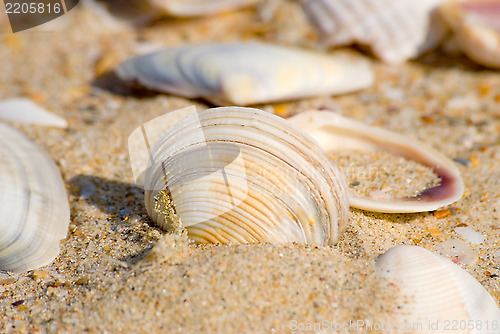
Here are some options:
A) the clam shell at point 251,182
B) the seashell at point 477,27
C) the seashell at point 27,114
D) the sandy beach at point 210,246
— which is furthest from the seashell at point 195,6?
the clam shell at point 251,182

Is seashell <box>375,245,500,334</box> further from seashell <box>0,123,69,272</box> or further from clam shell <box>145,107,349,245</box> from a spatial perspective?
seashell <box>0,123,69,272</box>

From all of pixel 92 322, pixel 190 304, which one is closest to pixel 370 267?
pixel 190 304

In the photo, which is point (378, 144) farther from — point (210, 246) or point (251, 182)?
point (210, 246)

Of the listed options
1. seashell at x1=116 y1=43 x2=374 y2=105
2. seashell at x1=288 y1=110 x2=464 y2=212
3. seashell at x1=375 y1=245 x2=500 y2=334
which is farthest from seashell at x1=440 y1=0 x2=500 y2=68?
seashell at x1=375 y1=245 x2=500 y2=334

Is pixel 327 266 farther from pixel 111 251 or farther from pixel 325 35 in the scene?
pixel 325 35

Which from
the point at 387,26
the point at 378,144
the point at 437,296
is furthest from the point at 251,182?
the point at 387,26
